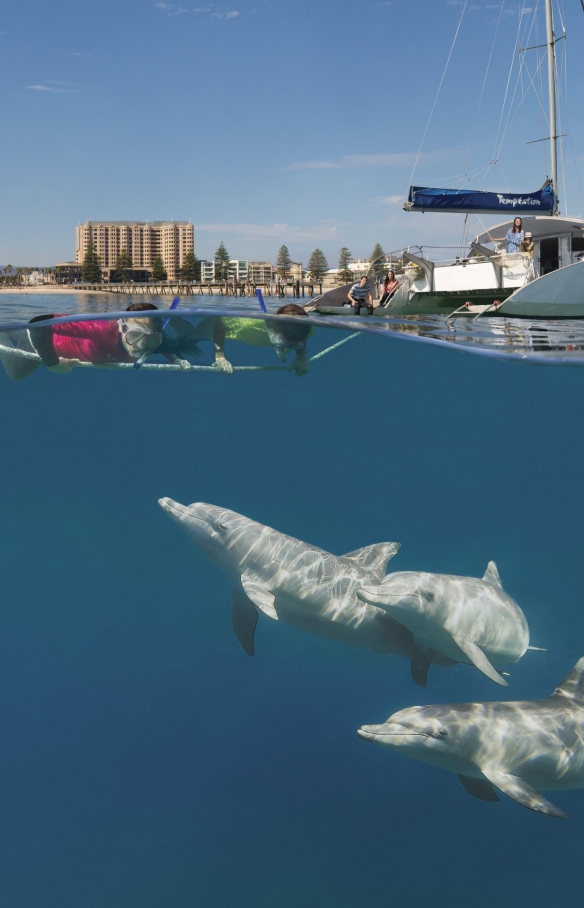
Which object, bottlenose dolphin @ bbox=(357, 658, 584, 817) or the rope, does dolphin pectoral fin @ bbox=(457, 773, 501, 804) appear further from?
Result: the rope

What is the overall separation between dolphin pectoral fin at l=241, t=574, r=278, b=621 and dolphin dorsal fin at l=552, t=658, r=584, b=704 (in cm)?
245

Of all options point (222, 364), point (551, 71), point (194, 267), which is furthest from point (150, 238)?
point (222, 364)

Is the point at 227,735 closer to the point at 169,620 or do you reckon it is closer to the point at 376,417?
the point at 169,620

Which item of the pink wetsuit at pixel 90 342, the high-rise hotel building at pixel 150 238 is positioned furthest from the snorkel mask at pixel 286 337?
the high-rise hotel building at pixel 150 238

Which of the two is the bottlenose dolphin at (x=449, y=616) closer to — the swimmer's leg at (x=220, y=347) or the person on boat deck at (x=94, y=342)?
the swimmer's leg at (x=220, y=347)

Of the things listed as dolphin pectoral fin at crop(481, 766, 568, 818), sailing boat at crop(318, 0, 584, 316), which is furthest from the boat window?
dolphin pectoral fin at crop(481, 766, 568, 818)

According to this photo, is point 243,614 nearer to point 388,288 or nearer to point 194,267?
point 388,288

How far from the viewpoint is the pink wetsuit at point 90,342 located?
8258 mm

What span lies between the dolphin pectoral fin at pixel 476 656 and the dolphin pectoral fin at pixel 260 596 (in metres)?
1.61

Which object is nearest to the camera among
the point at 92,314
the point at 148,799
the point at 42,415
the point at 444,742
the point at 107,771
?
the point at 444,742

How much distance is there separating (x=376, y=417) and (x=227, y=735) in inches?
304

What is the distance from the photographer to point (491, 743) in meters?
5.12

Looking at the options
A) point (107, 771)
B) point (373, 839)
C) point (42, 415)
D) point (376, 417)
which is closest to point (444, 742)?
point (373, 839)

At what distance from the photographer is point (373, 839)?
5.93 metres
